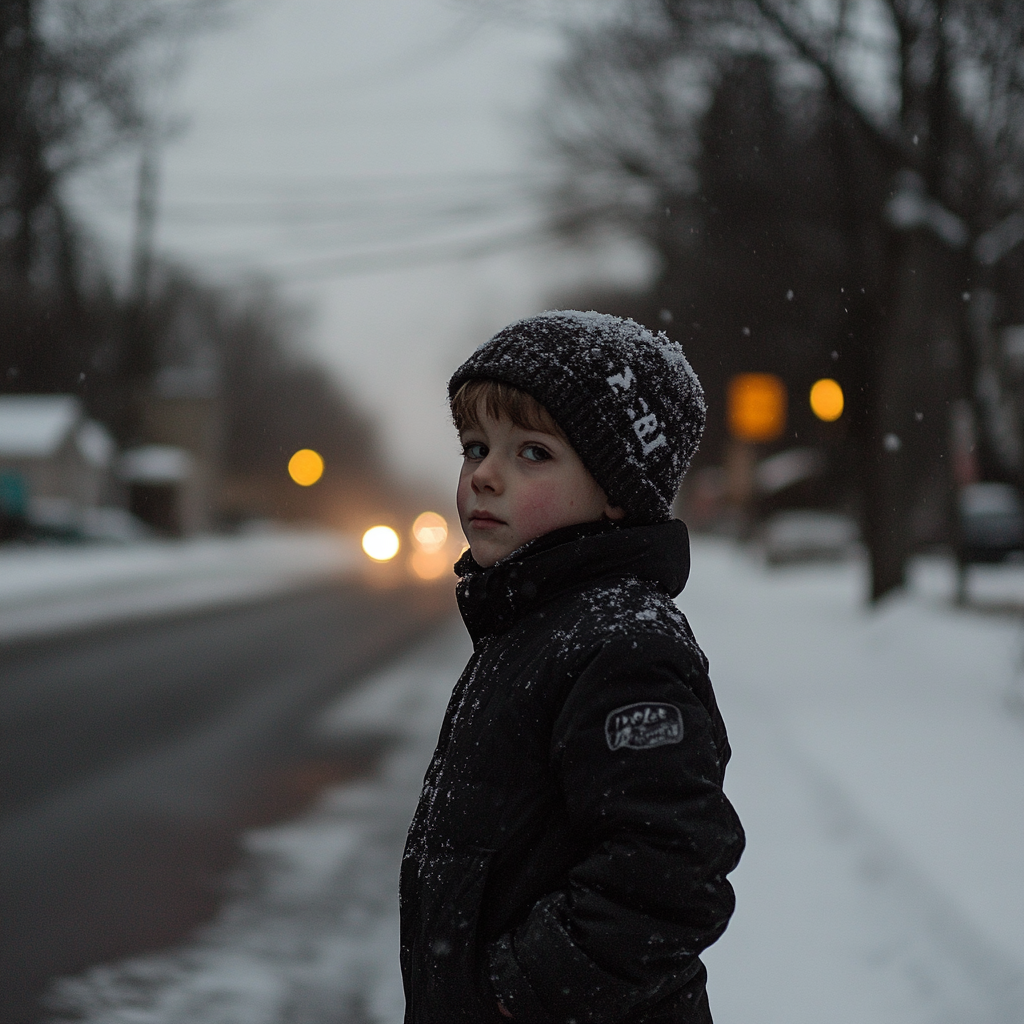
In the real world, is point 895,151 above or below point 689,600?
above

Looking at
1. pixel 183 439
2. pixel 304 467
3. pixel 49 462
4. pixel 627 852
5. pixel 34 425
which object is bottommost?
pixel 627 852

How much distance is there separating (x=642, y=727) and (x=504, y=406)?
480mm

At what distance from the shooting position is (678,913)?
55.7 inches

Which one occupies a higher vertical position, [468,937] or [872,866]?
[468,937]

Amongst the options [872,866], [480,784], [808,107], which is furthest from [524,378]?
[808,107]

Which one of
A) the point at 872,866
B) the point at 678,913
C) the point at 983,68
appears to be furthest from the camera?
the point at 983,68

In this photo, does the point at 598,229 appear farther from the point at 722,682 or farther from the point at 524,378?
the point at 524,378

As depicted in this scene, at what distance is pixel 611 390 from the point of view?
61.9 inches

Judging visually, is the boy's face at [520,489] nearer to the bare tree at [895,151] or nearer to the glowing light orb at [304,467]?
the glowing light orb at [304,467]

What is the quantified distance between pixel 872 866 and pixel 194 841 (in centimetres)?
324

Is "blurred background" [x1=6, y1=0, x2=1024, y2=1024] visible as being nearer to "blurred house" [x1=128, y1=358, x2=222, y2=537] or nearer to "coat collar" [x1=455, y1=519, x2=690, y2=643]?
"coat collar" [x1=455, y1=519, x2=690, y2=643]

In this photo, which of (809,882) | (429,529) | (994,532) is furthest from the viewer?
(994,532)

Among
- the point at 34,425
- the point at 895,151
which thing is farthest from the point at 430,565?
the point at 34,425

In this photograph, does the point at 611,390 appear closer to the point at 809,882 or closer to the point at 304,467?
the point at 304,467
